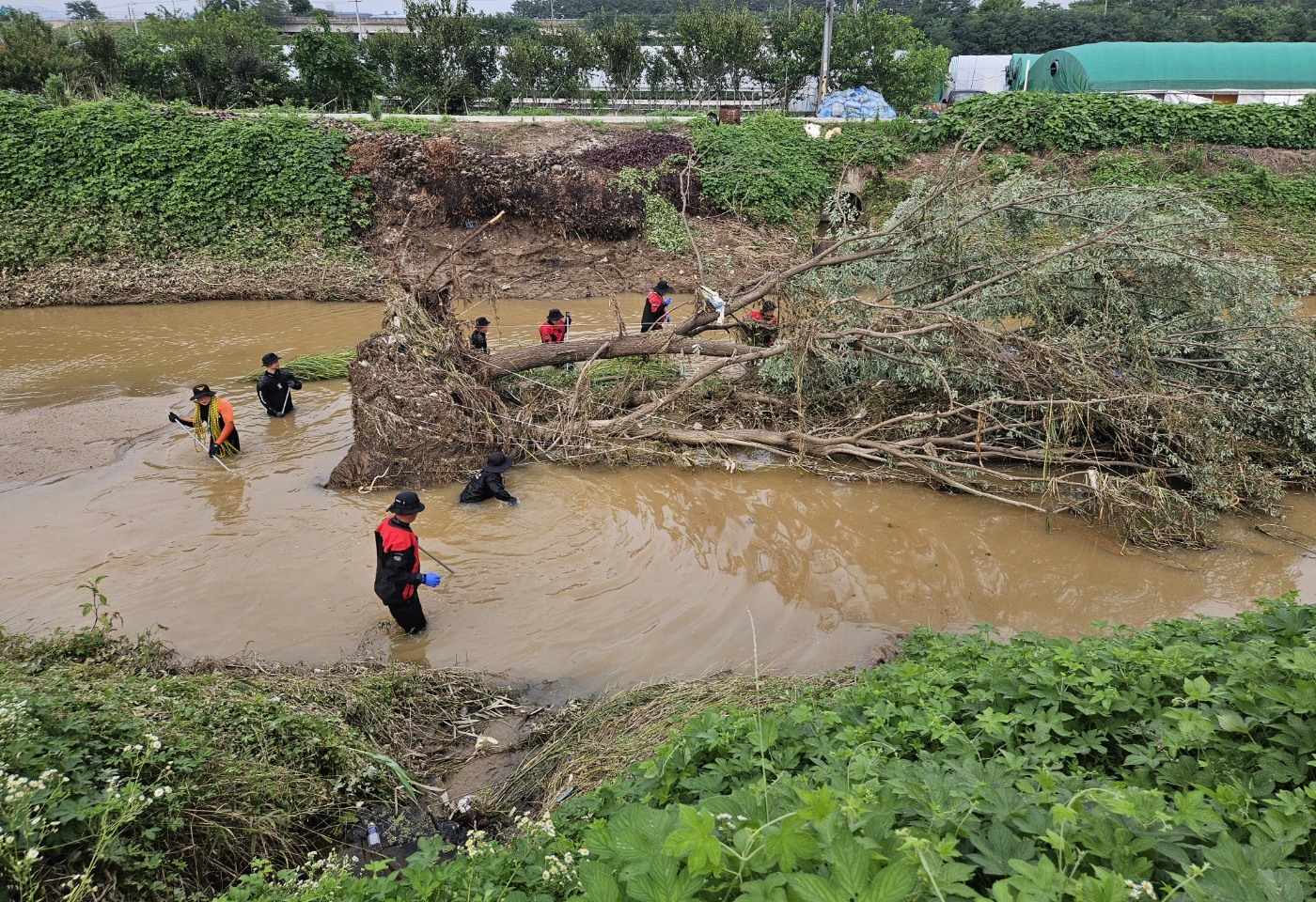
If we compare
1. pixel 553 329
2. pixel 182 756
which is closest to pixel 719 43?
pixel 553 329

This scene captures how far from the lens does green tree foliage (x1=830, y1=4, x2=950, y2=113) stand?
2548 cm

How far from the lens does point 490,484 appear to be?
26.9 feet

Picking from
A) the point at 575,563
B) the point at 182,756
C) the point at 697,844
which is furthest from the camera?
the point at 575,563

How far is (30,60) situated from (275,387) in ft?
63.7

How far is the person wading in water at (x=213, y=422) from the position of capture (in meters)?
9.18

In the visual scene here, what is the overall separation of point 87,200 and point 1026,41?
52631 mm

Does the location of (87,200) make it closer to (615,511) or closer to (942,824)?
(615,511)

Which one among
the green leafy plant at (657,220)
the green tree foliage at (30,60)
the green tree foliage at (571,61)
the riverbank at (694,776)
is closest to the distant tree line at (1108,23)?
the green tree foliage at (571,61)

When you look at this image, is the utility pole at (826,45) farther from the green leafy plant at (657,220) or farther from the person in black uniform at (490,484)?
the person in black uniform at (490,484)

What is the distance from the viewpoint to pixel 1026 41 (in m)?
50.6

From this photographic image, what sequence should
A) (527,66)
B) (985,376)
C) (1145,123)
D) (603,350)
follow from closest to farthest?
(985,376), (603,350), (1145,123), (527,66)

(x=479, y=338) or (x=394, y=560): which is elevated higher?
(x=479, y=338)

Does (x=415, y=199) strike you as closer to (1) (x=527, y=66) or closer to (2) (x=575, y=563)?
(1) (x=527, y=66)

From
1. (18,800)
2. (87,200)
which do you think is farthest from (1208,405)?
(87,200)
